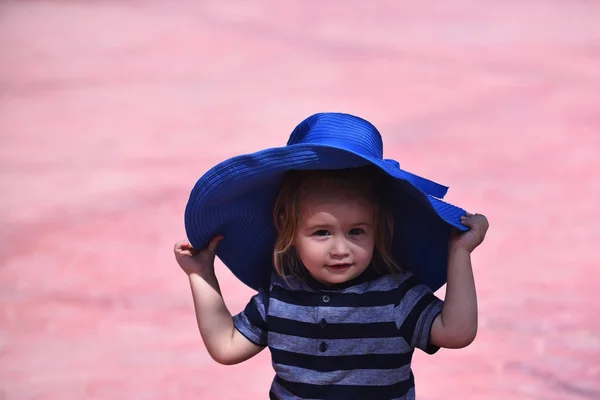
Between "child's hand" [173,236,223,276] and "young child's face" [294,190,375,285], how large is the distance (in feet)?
0.95

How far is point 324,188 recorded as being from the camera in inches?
93.7

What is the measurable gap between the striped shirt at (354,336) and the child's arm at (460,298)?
0.03 metres

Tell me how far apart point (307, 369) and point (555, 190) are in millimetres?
2467

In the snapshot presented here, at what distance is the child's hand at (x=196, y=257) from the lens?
8.45 feet

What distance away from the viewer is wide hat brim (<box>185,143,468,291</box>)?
2.27 metres

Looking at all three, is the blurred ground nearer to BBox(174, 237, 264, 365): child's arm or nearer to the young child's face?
BBox(174, 237, 264, 365): child's arm

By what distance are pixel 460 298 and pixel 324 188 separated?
1.19ft

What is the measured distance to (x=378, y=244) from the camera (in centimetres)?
244

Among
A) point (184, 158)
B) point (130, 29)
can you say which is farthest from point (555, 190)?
point (130, 29)

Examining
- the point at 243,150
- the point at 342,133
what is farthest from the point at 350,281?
the point at 243,150

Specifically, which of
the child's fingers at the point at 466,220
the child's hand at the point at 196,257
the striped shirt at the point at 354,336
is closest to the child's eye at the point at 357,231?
the striped shirt at the point at 354,336

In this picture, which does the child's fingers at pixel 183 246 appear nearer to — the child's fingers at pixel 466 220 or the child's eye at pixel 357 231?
the child's eye at pixel 357 231

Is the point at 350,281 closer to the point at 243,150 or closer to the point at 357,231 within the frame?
the point at 357,231

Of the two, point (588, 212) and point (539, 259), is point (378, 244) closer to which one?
point (539, 259)
